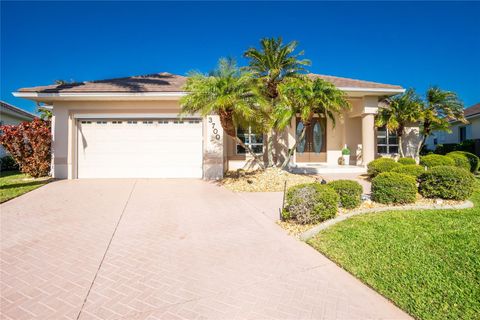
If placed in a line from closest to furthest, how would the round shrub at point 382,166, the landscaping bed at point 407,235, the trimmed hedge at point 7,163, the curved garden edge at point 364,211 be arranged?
the landscaping bed at point 407,235, the curved garden edge at point 364,211, the round shrub at point 382,166, the trimmed hedge at point 7,163

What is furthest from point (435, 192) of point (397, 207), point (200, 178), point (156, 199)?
point (200, 178)

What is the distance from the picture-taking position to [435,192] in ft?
23.3

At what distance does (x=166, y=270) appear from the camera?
3934mm

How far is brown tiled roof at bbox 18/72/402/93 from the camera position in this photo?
39.6 ft

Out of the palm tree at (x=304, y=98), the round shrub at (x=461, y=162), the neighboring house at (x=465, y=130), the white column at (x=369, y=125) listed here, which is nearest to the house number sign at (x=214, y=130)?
the palm tree at (x=304, y=98)

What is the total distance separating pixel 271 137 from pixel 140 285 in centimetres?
1039

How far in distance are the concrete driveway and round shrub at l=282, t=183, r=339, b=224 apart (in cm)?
56

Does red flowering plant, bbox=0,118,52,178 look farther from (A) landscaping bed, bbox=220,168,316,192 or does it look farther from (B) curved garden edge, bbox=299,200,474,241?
(B) curved garden edge, bbox=299,200,474,241

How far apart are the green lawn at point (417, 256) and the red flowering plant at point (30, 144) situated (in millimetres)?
12654

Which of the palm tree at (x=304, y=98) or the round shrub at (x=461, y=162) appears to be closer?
the palm tree at (x=304, y=98)

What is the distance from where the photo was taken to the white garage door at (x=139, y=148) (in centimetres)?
1267

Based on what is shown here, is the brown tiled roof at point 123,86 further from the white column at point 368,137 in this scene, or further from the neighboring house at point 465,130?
the neighboring house at point 465,130

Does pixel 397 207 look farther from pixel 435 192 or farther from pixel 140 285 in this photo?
pixel 140 285

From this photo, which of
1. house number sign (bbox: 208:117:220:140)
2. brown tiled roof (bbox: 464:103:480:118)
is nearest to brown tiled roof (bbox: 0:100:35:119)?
house number sign (bbox: 208:117:220:140)
